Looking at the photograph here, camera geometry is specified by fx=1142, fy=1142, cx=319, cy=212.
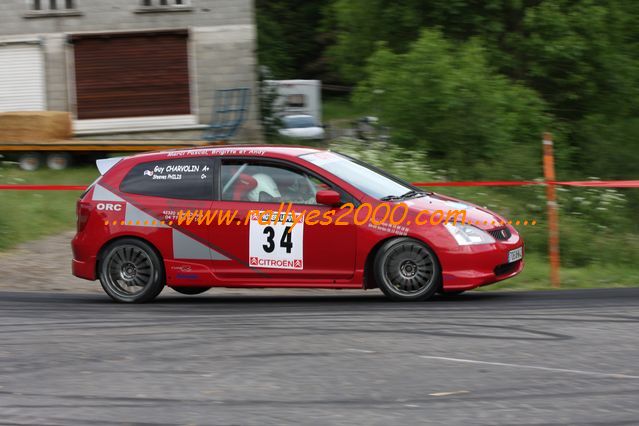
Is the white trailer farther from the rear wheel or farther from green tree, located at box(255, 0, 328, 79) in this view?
the rear wheel

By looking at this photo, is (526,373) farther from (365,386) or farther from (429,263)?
(429,263)

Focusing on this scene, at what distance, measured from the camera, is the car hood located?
10742 mm

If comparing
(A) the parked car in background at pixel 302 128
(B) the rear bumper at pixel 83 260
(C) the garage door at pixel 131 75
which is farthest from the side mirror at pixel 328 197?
(A) the parked car in background at pixel 302 128

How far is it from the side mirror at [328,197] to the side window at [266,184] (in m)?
0.12

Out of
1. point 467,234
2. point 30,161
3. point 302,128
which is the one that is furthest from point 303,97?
point 467,234

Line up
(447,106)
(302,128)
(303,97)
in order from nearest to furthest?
(447,106) → (302,128) → (303,97)

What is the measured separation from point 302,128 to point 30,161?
10.1 m

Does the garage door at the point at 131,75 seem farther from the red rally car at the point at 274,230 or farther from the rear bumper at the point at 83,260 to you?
the rear bumper at the point at 83,260

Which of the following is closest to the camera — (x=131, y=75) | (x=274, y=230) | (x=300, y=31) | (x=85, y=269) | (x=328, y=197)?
(x=328, y=197)

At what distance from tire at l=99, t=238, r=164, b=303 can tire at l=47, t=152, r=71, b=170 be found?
18119 mm

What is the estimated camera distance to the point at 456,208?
10898 mm

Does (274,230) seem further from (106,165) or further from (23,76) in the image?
(23,76)

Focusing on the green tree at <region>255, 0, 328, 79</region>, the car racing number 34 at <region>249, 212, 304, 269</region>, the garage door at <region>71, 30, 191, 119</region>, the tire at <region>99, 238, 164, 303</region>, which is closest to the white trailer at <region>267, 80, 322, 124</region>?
the garage door at <region>71, 30, 191, 119</region>

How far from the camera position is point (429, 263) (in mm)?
10523
